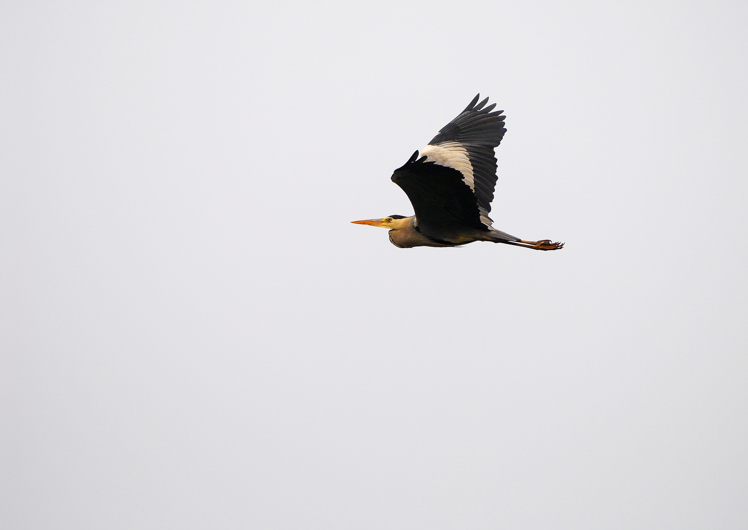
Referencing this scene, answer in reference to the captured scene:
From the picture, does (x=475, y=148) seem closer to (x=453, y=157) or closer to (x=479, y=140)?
(x=479, y=140)

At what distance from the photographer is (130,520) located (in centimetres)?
13012

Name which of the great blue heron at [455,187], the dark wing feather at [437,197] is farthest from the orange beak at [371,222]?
the dark wing feather at [437,197]

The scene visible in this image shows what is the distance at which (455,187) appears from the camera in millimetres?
12375

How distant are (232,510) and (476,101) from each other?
13043 cm

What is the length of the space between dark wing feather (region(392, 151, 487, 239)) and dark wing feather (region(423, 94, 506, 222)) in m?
1.07

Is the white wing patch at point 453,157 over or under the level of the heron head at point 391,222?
over

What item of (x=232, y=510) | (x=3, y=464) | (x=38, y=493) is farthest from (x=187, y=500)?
(x=3, y=464)

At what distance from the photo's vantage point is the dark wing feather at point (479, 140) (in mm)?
14594

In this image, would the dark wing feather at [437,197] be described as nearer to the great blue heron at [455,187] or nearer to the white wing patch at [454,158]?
the great blue heron at [455,187]

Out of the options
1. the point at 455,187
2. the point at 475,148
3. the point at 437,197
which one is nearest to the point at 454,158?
the point at 475,148

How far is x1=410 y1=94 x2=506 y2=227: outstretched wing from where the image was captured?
14516 mm

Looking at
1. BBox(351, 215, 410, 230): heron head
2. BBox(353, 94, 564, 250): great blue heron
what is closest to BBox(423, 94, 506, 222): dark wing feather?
BBox(353, 94, 564, 250): great blue heron

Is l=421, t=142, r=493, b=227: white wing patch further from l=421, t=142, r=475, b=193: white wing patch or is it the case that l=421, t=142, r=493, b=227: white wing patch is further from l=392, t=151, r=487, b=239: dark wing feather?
l=392, t=151, r=487, b=239: dark wing feather

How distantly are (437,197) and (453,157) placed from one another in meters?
2.06
